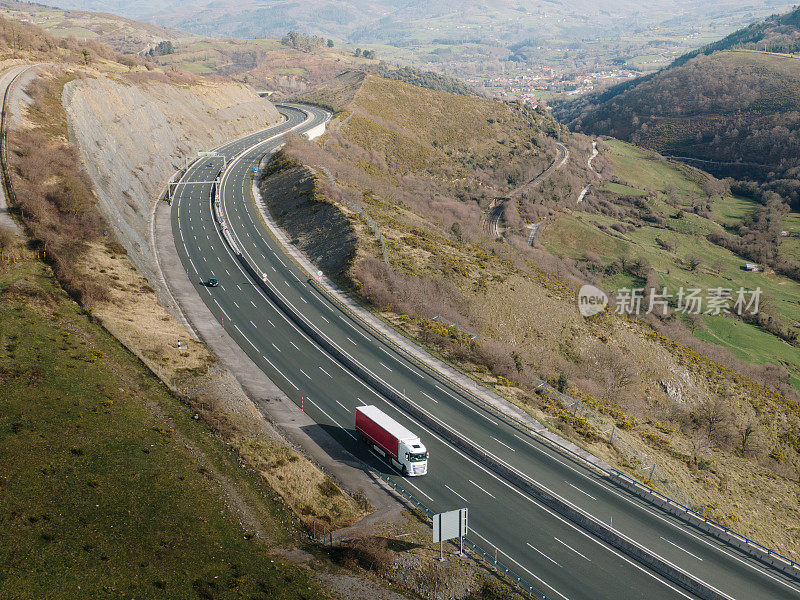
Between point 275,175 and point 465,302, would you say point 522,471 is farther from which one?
point 275,175

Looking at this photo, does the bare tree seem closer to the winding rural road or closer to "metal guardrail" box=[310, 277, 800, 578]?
"metal guardrail" box=[310, 277, 800, 578]

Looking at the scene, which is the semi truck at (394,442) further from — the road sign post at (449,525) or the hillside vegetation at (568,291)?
the hillside vegetation at (568,291)

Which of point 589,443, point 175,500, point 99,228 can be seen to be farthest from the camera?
point 99,228

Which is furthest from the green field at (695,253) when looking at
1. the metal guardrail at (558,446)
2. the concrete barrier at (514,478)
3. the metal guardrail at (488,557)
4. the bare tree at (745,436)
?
the metal guardrail at (488,557)

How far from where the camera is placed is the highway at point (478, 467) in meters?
28.2

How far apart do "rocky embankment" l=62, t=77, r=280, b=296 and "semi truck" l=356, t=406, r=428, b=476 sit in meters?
28.7

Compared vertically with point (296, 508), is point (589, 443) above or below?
below

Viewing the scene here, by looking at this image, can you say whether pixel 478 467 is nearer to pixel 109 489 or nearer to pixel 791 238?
pixel 109 489

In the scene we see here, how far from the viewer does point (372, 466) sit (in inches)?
1385

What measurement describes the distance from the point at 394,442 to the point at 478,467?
6.21m

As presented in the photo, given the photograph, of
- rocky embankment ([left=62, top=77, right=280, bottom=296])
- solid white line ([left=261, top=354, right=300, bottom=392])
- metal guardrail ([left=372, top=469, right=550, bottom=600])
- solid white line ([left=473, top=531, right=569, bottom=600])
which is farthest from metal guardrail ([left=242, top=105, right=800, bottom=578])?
rocky embankment ([left=62, top=77, right=280, bottom=296])

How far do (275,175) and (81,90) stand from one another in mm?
30440

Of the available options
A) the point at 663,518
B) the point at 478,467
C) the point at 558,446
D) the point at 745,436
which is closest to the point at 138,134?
the point at 478,467

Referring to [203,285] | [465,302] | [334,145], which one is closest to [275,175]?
[334,145]
